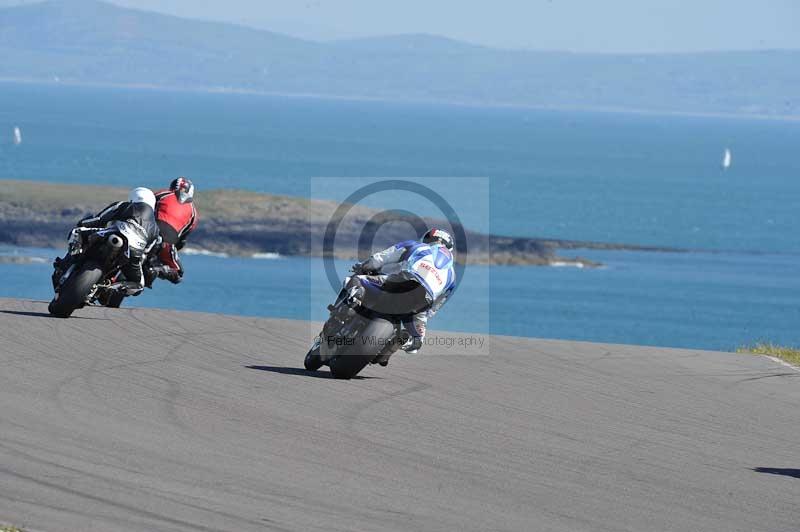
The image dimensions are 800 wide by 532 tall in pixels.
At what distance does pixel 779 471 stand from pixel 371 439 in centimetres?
308

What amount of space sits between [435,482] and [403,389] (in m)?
3.80

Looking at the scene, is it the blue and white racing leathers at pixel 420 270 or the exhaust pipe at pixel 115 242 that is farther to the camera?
the exhaust pipe at pixel 115 242

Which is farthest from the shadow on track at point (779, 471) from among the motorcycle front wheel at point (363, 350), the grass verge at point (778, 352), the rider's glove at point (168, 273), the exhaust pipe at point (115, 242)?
the rider's glove at point (168, 273)

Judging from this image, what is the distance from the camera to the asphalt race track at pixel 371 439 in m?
8.23

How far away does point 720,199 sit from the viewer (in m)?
195

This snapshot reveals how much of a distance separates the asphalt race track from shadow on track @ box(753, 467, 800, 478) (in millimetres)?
19

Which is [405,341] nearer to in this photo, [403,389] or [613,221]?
[403,389]

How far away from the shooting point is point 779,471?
10.5 m

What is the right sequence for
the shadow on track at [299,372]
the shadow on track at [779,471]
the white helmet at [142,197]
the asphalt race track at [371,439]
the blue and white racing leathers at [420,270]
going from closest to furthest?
1. the asphalt race track at [371,439]
2. the shadow on track at [779,471]
3. the blue and white racing leathers at [420,270]
4. the shadow on track at [299,372]
5. the white helmet at [142,197]

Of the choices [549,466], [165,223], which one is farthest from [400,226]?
[549,466]

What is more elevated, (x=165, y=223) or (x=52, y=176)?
(x=165, y=223)

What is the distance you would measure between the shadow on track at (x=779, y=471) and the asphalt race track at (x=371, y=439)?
0.02m

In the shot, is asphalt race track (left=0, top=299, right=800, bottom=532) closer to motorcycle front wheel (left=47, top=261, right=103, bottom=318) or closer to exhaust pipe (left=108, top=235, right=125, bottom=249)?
motorcycle front wheel (left=47, top=261, right=103, bottom=318)

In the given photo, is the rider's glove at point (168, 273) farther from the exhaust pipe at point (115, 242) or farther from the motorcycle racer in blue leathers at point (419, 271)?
the motorcycle racer in blue leathers at point (419, 271)
